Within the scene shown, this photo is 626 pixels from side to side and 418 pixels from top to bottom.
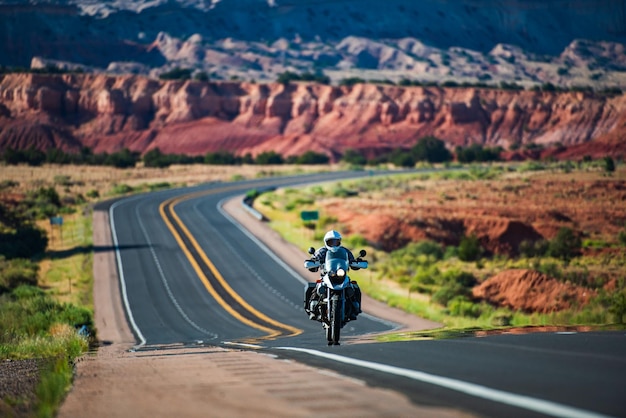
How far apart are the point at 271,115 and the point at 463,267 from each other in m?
112

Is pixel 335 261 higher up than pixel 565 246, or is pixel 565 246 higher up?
pixel 335 261

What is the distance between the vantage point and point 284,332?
3206cm

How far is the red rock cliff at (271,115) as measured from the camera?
487ft

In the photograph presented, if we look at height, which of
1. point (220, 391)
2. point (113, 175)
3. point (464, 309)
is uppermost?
point (113, 175)

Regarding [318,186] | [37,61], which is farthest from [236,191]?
[37,61]

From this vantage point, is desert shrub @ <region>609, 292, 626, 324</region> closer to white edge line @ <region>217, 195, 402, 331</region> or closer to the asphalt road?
the asphalt road

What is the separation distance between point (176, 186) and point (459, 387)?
94.6m

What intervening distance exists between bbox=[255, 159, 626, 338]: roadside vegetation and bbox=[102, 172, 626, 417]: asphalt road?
3.42 m

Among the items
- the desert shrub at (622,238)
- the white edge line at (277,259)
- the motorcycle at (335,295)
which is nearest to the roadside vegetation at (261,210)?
the desert shrub at (622,238)

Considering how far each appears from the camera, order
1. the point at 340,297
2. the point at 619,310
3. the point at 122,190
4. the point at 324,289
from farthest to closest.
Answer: the point at 122,190 → the point at 619,310 → the point at 324,289 → the point at 340,297

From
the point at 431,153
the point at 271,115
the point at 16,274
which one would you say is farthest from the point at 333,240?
the point at 271,115

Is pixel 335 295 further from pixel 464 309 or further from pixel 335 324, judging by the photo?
pixel 464 309

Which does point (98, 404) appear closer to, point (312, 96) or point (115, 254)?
point (115, 254)

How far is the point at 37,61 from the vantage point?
577 feet
